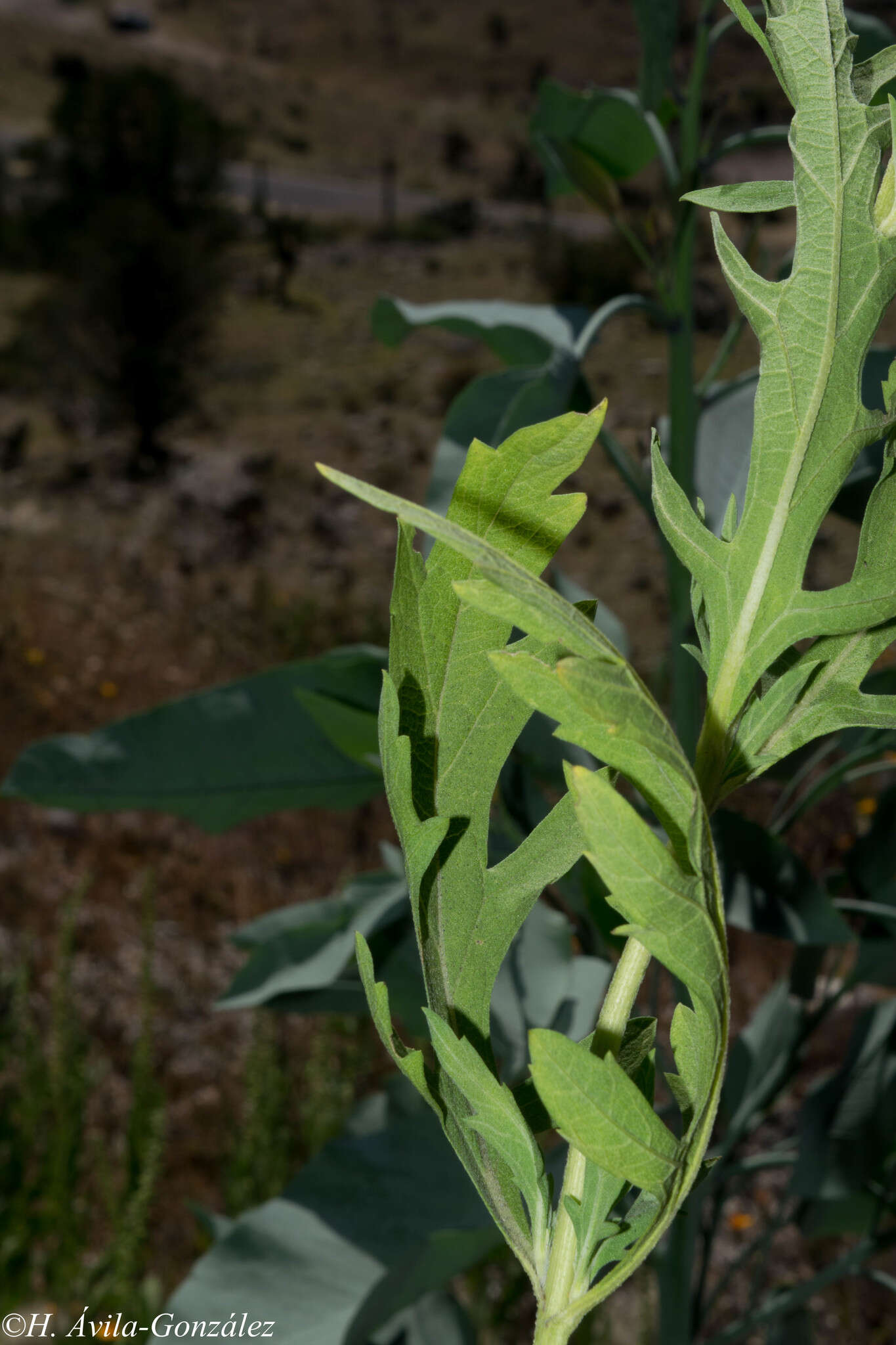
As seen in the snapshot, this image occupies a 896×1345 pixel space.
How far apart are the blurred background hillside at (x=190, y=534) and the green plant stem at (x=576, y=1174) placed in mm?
450

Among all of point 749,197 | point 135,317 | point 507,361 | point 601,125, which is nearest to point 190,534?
point 135,317

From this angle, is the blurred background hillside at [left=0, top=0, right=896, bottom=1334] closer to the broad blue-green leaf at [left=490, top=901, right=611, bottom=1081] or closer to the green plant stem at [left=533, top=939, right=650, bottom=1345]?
the broad blue-green leaf at [left=490, top=901, right=611, bottom=1081]

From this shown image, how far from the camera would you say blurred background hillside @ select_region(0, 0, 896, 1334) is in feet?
4.17

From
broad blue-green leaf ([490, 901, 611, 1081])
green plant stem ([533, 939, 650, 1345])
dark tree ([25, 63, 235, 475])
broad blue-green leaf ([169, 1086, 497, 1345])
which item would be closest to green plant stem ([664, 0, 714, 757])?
broad blue-green leaf ([490, 901, 611, 1081])

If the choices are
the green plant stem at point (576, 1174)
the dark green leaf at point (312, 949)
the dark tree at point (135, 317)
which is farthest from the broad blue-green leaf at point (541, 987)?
the dark tree at point (135, 317)

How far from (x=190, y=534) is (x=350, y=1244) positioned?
370cm

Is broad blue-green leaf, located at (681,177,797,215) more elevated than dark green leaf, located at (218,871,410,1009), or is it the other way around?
broad blue-green leaf, located at (681,177,797,215)

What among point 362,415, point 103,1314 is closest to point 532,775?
point 103,1314

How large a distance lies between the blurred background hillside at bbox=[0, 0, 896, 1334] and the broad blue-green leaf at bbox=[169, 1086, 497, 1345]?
366 mm

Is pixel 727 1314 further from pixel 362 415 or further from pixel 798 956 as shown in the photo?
pixel 362 415

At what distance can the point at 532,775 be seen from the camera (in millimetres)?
678

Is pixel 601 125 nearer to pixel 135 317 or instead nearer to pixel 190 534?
pixel 190 534

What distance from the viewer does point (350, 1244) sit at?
588 mm

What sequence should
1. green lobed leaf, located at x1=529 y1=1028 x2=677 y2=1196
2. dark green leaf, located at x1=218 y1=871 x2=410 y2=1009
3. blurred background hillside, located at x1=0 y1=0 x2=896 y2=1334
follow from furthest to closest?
blurred background hillside, located at x1=0 y1=0 x2=896 y2=1334
dark green leaf, located at x1=218 y1=871 x2=410 y2=1009
green lobed leaf, located at x1=529 y1=1028 x2=677 y2=1196
